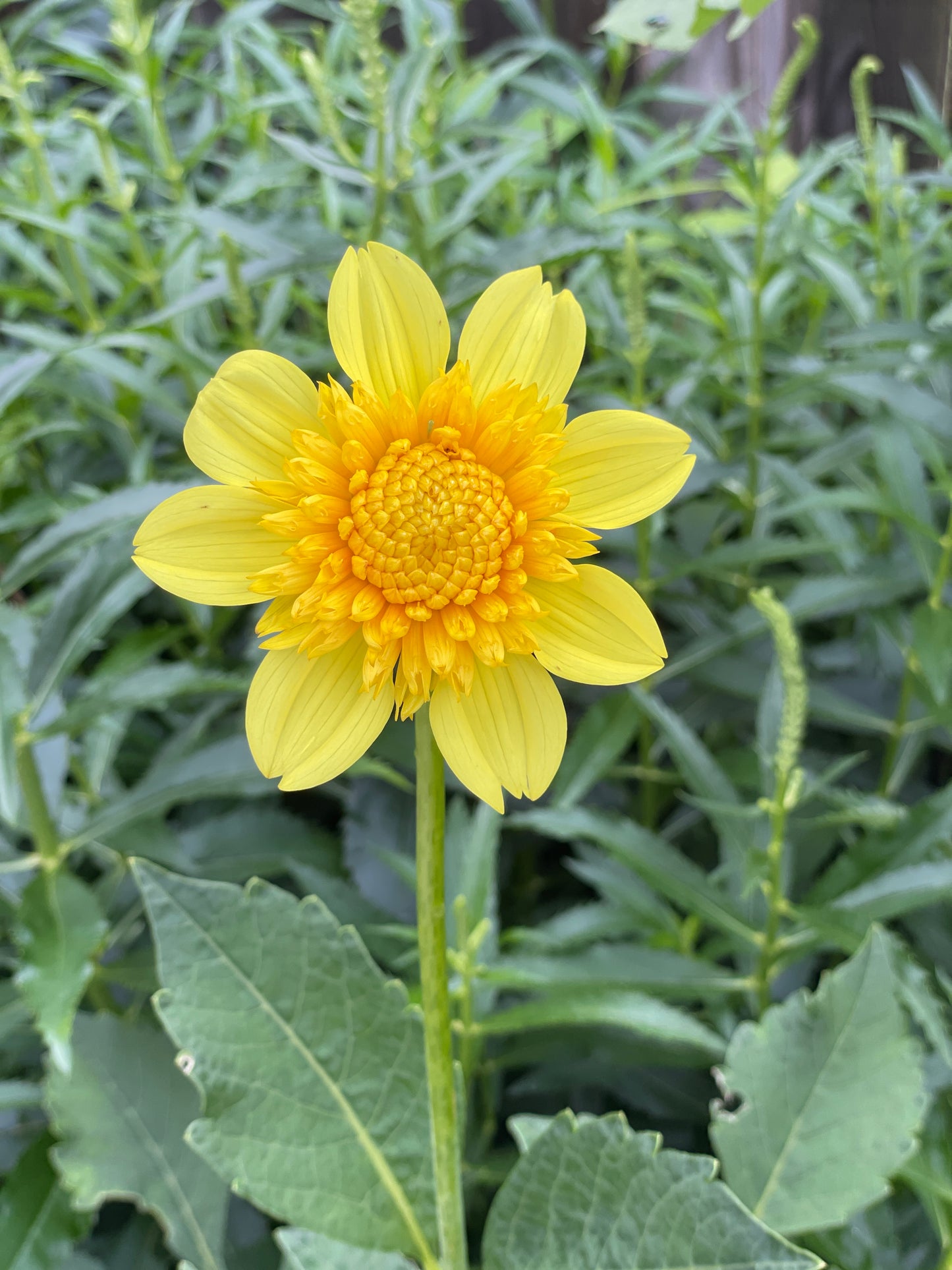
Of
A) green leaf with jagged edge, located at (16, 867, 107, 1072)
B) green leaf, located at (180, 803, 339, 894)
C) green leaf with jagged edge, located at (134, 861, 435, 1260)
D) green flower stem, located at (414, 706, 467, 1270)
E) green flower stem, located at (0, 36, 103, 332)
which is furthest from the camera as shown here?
green flower stem, located at (0, 36, 103, 332)

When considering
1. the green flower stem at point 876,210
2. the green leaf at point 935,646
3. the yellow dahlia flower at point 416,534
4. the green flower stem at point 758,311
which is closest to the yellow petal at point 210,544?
the yellow dahlia flower at point 416,534

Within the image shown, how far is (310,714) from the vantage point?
13.8 inches

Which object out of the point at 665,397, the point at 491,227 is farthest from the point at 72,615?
the point at 491,227

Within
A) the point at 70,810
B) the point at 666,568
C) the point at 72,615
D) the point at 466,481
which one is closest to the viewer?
the point at 466,481

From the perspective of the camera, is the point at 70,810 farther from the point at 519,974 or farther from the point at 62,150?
the point at 62,150

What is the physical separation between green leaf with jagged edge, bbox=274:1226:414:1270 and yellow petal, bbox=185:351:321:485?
34 cm

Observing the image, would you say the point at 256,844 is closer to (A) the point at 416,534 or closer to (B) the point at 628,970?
(B) the point at 628,970

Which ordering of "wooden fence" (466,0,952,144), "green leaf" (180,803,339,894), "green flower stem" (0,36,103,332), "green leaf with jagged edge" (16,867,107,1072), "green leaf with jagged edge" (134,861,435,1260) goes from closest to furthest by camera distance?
"green leaf with jagged edge" (134,861,435,1260) < "green leaf with jagged edge" (16,867,107,1072) < "green leaf" (180,803,339,894) < "green flower stem" (0,36,103,332) < "wooden fence" (466,0,952,144)

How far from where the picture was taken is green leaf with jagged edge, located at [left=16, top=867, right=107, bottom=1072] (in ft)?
1.88

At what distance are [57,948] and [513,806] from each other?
0.46 meters

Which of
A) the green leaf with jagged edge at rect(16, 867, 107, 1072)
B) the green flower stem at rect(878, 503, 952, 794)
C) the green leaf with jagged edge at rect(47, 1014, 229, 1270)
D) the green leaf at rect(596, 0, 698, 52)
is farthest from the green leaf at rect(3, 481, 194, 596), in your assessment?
the green flower stem at rect(878, 503, 952, 794)

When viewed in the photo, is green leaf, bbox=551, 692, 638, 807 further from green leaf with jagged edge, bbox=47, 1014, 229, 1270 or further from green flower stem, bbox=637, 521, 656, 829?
green leaf with jagged edge, bbox=47, 1014, 229, 1270

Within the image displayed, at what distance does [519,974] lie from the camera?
2.09 ft

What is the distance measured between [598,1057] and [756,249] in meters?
0.80
